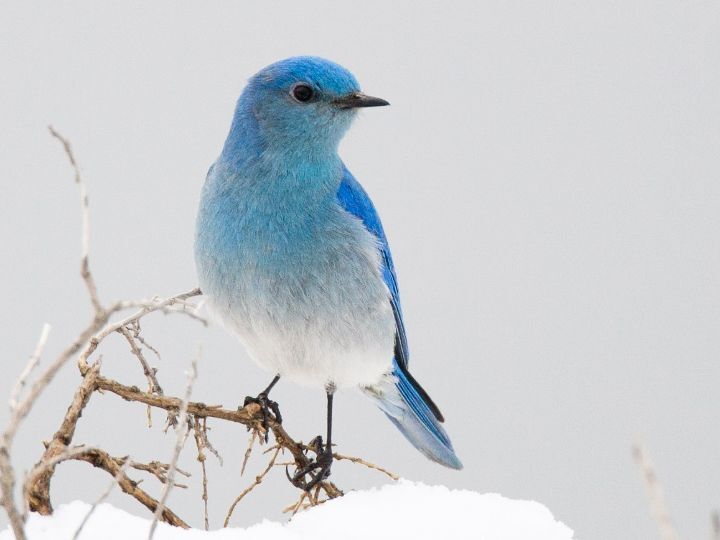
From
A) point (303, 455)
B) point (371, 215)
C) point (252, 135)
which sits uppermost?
point (252, 135)

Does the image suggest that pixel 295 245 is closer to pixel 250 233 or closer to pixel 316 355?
pixel 250 233

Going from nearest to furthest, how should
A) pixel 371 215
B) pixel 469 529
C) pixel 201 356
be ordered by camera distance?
1. pixel 201 356
2. pixel 469 529
3. pixel 371 215

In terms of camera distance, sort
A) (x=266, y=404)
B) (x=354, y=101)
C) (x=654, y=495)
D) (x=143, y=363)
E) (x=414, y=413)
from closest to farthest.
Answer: (x=654, y=495)
(x=143, y=363)
(x=266, y=404)
(x=354, y=101)
(x=414, y=413)

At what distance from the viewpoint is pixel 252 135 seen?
3695 mm

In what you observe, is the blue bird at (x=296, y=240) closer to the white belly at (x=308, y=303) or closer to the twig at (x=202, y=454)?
the white belly at (x=308, y=303)

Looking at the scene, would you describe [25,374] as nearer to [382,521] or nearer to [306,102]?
[382,521]

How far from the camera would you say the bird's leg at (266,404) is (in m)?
3.06

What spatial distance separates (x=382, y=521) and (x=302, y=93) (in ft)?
5.99

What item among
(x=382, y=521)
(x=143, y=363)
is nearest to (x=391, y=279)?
(x=143, y=363)

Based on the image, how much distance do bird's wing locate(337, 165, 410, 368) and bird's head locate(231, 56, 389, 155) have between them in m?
0.24

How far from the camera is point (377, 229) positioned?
12.9 ft

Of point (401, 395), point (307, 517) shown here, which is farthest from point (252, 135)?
point (307, 517)

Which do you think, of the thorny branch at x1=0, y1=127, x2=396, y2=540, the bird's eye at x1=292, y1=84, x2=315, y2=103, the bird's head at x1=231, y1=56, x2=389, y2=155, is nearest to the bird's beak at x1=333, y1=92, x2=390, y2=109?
the bird's head at x1=231, y1=56, x2=389, y2=155

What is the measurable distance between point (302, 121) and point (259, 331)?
85 centimetres
